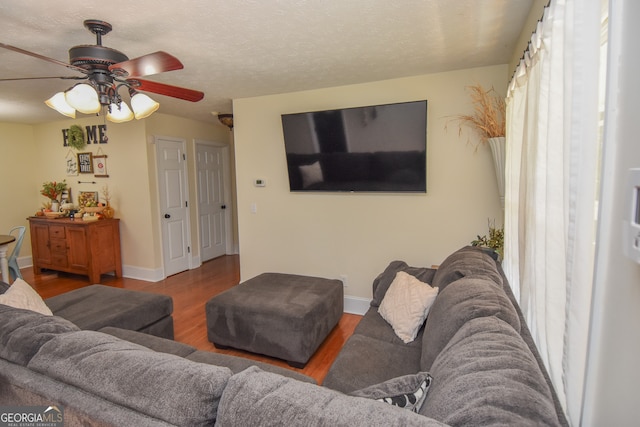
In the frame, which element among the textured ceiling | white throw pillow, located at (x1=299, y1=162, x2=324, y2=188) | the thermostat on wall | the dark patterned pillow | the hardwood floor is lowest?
the hardwood floor

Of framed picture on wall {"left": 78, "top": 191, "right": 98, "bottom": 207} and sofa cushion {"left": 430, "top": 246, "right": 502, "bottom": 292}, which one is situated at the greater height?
framed picture on wall {"left": 78, "top": 191, "right": 98, "bottom": 207}

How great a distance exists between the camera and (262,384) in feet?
3.08

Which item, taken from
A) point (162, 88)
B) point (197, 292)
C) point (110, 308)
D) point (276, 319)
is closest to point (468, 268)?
point (276, 319)

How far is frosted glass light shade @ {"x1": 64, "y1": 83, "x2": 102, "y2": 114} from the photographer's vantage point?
1.82 meters

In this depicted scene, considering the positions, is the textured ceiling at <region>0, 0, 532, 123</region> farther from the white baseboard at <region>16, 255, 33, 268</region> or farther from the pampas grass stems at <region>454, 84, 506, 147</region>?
the white baseboard at <region>16, 255, 33, 268</region>

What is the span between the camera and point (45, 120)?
5.08 metres

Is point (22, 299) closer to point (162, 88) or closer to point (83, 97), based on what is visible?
point (83, 97)

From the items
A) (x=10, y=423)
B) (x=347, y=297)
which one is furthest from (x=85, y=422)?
(x=347, y=297)

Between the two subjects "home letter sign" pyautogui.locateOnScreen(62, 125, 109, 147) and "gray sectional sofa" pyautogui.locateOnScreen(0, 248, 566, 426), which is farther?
"home letter sign" pyautogui.locateOnScreen(62, 125, 109, 147)

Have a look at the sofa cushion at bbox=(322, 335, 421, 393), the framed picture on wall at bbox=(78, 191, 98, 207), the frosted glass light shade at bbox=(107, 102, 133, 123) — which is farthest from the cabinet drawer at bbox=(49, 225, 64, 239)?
the sofa cushion at bbox=(322, 335, 421, 393)

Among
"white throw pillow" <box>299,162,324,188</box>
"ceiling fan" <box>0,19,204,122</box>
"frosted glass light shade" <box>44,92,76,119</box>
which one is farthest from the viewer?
"white throw pillow" <box>299,162,324,188</box>

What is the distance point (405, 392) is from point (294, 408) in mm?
407

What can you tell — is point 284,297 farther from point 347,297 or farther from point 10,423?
point 10,423

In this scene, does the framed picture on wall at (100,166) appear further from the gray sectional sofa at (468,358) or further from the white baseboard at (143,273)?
the gray sectional sofa at (468,358)
